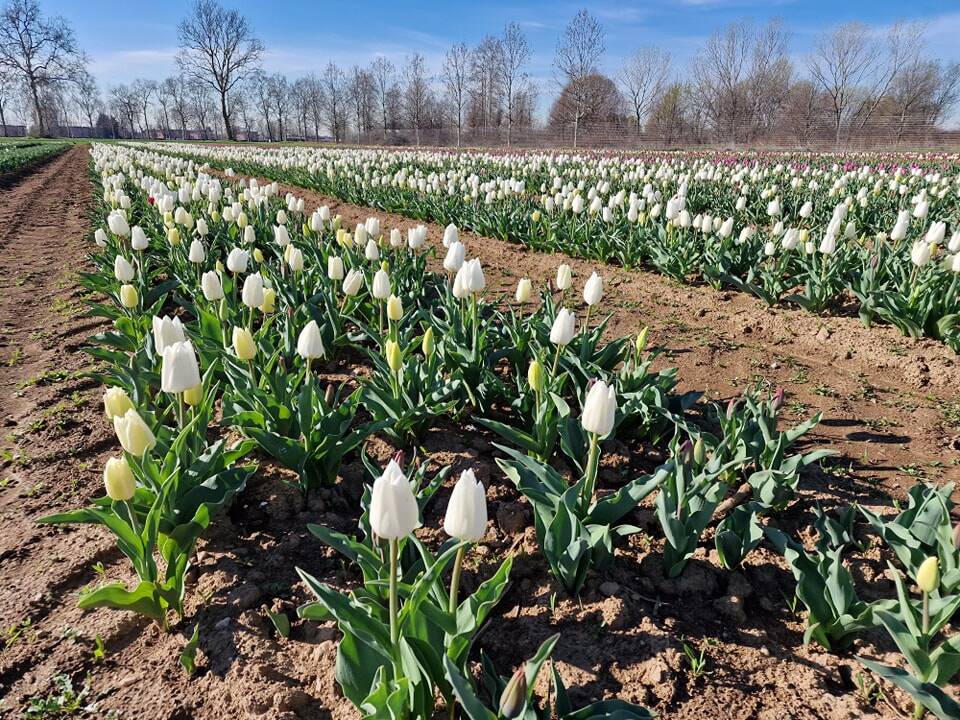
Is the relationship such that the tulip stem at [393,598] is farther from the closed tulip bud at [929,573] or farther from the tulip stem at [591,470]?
the closed tulip bud at [929,573]

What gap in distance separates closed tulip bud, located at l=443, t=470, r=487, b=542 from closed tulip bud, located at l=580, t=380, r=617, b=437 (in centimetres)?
63

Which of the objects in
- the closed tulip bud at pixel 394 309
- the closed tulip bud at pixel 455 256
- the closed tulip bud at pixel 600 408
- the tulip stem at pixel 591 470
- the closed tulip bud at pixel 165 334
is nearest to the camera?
the closed tulip bud at pixel 600 408

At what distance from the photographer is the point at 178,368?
2092mm

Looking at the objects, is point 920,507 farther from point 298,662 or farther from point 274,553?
point 274,553

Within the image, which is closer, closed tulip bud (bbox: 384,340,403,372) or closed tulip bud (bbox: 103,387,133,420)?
closed tulip bud (bbox: 103,387,133,420)

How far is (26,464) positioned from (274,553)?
1709 millimetres

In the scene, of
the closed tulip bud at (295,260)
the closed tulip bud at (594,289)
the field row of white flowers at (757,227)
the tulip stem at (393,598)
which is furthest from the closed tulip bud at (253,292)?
the field row of white flowers at (757,227)

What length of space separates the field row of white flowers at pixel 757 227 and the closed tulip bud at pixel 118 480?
17.5 ft

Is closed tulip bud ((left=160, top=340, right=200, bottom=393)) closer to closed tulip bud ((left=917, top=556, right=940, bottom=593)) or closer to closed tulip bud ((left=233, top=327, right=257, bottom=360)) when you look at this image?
closed tulip bud ((left=233, top=327, right=257, bottom=360))

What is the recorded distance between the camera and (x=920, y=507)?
2.29 meters

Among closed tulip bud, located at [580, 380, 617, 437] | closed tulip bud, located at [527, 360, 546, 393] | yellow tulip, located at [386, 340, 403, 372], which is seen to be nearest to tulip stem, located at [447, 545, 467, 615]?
closed tulip bud, located at [580, 380, 617, 437]

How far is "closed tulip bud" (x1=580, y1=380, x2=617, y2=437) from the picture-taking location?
6.46 feet

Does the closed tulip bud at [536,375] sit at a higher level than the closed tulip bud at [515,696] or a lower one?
higher

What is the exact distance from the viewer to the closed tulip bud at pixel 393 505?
137cm
